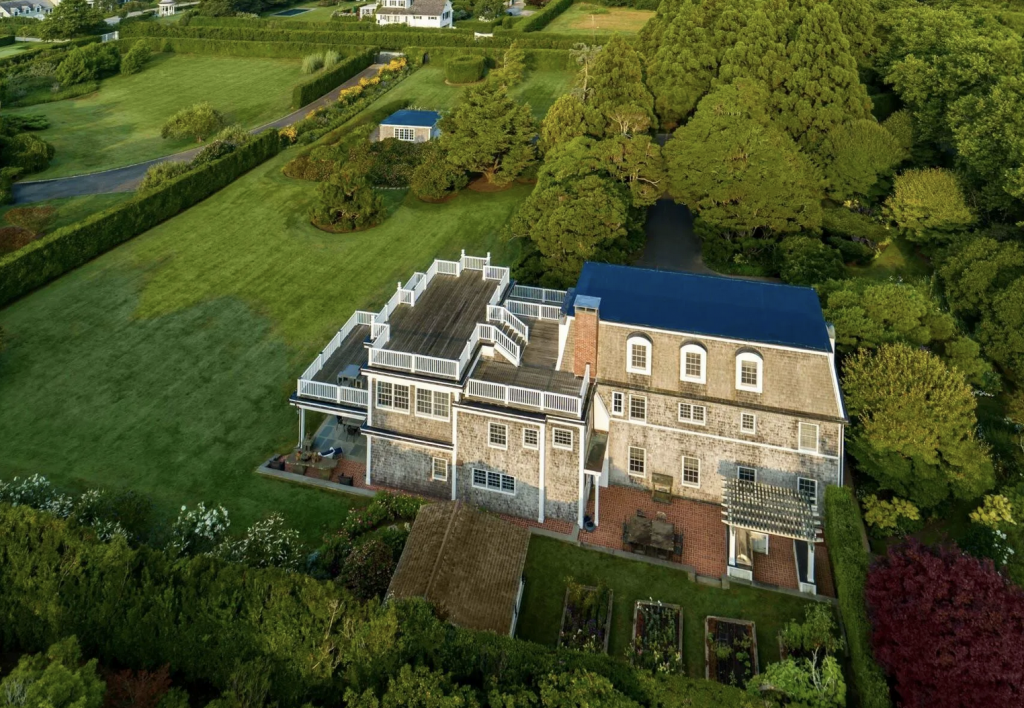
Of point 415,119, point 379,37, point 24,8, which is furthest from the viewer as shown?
point 24,8

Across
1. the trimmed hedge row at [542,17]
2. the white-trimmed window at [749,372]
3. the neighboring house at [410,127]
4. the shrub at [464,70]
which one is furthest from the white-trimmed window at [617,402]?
the trimmed hedge row at [542,17]

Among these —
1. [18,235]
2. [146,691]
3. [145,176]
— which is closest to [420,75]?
[145,176]

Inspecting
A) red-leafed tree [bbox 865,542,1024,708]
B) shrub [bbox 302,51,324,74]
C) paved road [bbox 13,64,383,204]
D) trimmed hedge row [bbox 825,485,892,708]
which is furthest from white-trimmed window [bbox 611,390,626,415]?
shrub [bbox 302,51,324,74]

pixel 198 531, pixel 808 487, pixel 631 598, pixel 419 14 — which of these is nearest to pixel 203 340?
pixel 198 531

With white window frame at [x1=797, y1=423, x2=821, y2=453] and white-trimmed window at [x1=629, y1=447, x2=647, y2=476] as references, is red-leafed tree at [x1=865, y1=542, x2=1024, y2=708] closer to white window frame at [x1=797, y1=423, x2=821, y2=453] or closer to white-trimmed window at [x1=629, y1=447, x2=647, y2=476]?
white window frame at [x1=797, y1=423, x2=821, y2=453]

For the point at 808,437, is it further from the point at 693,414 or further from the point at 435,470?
the point at 435,470

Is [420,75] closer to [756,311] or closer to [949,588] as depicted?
[756,311]

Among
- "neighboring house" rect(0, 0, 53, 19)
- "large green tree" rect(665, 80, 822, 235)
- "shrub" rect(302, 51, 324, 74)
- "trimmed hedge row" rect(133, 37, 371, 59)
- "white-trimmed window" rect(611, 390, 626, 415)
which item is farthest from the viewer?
"neighboring house" rect(0, 0, 53, 19)

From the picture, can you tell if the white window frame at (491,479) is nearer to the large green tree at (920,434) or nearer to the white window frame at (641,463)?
the white window frame at (641,463)
